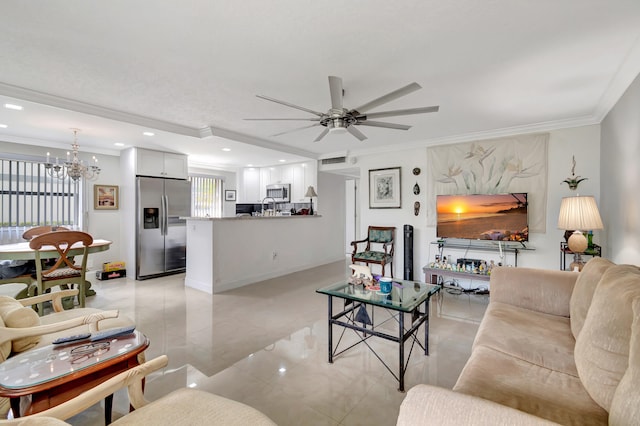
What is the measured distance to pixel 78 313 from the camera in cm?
207

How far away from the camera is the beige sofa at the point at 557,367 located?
2.83 feet

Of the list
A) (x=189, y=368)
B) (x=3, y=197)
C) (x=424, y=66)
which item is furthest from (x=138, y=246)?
(x=424, y=66)

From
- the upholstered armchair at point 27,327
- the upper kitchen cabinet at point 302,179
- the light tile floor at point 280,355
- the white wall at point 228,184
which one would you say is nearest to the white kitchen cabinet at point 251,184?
the white wall at point 228,184

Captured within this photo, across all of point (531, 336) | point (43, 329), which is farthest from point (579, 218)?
point (43, 329)

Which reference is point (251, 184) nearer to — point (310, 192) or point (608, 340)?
point (310, 192)

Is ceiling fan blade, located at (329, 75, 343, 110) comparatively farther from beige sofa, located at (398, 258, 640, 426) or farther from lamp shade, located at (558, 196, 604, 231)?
lamp shade, located at (558, 196, 604, 231)

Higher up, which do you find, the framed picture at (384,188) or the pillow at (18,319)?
the framed picture at (384,188)

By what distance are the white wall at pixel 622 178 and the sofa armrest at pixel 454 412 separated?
99.2 inches

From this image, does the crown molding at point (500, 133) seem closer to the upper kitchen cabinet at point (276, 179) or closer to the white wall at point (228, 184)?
the upper kitchen cabinet at point (276, 179)

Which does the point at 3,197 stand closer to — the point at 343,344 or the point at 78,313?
the point at 78,313

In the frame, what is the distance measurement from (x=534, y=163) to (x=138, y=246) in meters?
6.35

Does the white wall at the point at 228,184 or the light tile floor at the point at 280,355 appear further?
the white wall at the point at 228,184

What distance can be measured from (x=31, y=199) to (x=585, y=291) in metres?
6.93

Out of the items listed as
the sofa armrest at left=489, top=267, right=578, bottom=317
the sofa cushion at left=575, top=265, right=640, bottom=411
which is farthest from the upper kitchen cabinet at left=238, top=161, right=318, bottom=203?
the sofa cushion at left=575, top=265, right=640, bottom=411
